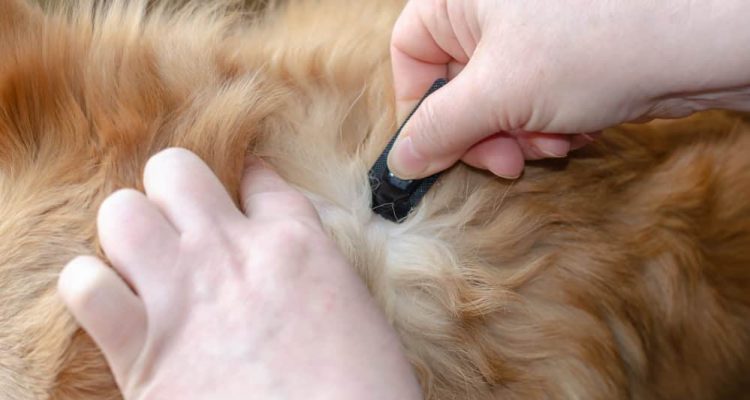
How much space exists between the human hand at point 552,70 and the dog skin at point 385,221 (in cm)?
7

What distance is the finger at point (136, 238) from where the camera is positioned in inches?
34.1

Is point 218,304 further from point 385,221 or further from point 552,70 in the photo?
point 552,70

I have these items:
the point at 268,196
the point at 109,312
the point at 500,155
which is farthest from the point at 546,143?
the point at 109,312

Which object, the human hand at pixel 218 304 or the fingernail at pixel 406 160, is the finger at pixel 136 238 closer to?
the human hand at pixel 218 304

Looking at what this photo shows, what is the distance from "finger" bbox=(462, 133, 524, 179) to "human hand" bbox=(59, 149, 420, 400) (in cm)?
25

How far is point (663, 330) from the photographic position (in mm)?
1181

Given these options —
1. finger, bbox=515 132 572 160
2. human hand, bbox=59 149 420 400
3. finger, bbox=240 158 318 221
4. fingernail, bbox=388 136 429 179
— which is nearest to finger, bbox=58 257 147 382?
human hand, bbox=59 149 420 400

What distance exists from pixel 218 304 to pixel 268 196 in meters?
0.17

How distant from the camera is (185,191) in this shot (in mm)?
912

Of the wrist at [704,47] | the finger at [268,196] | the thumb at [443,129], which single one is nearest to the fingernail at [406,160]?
the thumb at [443,129]

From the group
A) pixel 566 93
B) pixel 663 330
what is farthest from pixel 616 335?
pixel 566 93

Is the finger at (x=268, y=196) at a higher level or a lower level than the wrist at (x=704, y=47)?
lower

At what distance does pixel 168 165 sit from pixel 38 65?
0.83 ft

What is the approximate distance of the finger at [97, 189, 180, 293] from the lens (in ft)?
2.85
